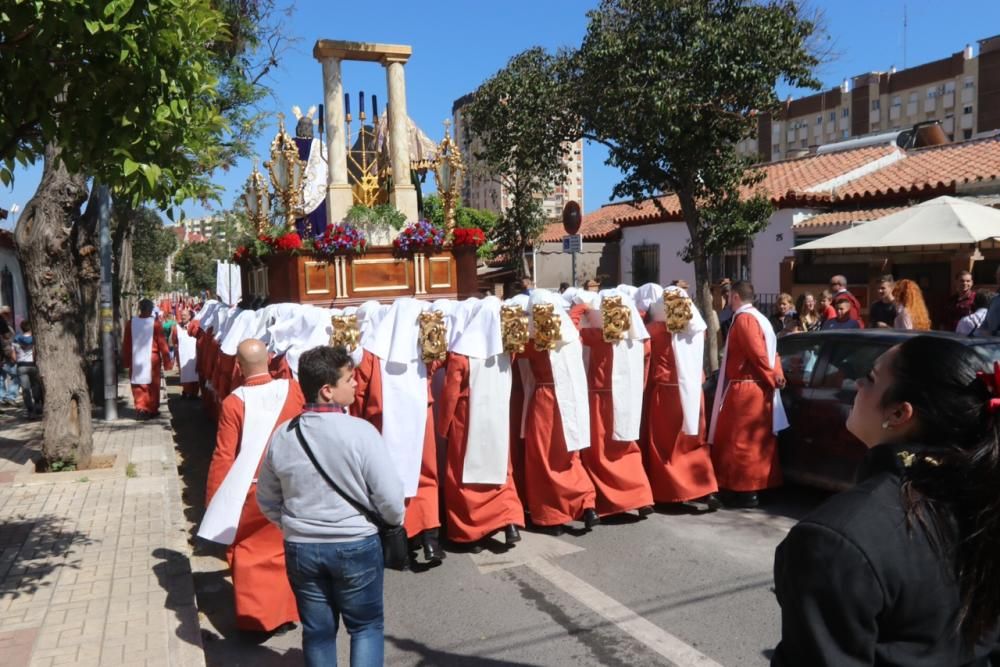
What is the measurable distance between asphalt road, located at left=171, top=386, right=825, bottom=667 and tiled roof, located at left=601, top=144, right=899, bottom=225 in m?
12.0

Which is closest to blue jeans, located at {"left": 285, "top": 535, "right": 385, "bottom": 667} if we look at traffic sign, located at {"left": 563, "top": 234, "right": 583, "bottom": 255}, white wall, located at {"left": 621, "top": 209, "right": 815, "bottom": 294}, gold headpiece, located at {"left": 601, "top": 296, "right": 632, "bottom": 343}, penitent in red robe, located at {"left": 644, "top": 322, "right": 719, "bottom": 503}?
gold headpiece, located at {"left": 601, "top": 296, "right": 632, "bottom": 343}

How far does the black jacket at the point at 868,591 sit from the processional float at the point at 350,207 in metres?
9.48

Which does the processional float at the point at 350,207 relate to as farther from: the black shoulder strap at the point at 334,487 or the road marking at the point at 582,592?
the black shoulder strap at the point at 334,487

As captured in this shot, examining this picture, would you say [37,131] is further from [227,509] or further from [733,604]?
[733,604]

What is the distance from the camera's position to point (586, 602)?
15.9ft

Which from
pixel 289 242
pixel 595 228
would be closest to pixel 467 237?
pixel 289 242

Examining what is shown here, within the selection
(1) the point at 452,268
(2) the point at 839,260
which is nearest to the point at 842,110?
(2) the point at 839,260

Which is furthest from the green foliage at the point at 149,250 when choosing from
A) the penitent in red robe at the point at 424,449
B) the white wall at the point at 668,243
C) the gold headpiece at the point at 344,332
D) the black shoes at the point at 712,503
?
the black shoes at the point at 712,503

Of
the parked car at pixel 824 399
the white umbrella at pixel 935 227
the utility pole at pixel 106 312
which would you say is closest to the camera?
the parked car at pixel 824 399

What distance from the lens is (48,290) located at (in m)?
8.15

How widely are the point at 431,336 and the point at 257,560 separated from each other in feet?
6.29

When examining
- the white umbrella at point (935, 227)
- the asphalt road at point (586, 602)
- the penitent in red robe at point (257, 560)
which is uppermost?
the white umbrella at point (935, 227)

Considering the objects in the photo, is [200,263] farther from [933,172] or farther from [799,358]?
[799,358]

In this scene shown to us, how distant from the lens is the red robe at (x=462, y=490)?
5695 mm
